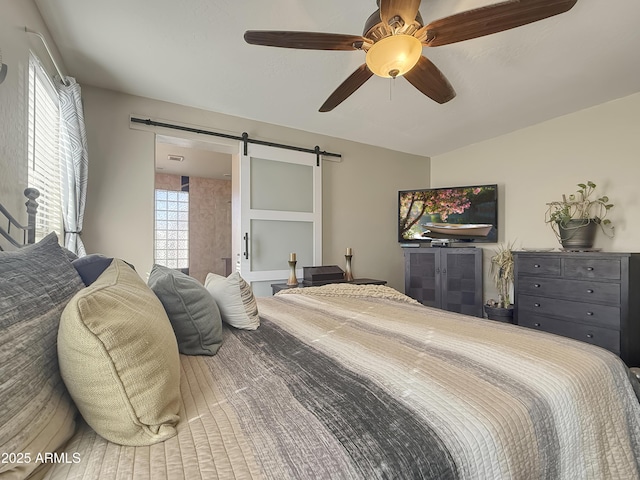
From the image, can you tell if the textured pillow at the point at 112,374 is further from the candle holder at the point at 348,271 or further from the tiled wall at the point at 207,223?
the tiled wall at the point at 207,223

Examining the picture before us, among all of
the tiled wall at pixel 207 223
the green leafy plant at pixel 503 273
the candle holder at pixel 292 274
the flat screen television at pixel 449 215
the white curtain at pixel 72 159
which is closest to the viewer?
the white curtain at pixel 72 159

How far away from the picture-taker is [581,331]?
2.49 m

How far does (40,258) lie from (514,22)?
A: 2023 millimetres

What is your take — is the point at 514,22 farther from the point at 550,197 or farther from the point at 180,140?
the point at 180,140

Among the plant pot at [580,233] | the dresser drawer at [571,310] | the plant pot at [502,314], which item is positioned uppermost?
the plant pot at [580,233]

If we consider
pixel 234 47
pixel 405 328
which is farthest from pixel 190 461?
pixel 234 47

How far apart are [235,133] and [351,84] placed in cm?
158

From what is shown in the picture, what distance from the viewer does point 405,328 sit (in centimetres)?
133

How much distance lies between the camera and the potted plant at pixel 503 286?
127 inches

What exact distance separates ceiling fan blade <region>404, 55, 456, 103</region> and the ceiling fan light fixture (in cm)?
17

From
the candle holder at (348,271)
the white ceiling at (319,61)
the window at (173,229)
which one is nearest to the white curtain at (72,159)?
the white ceiling at (319,61)

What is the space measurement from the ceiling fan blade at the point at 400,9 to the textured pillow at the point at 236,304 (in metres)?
1.35

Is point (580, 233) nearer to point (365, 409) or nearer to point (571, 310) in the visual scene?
point (571, 310)

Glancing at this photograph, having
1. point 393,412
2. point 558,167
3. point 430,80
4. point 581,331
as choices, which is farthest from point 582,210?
point 393,412
